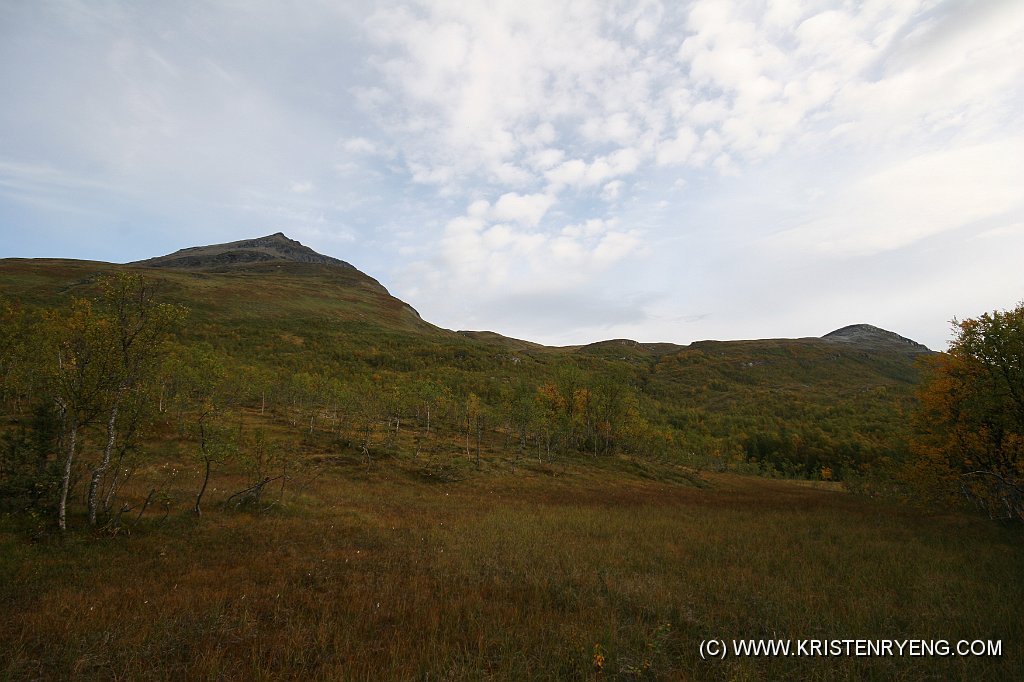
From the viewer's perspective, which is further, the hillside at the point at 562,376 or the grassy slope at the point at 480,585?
the hillside at the point at 562,376

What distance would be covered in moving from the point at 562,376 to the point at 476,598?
4907cm

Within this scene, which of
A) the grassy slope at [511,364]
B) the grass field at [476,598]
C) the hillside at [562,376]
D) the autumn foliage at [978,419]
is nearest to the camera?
the grass field at [476,598]

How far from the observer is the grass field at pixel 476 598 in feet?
22.2

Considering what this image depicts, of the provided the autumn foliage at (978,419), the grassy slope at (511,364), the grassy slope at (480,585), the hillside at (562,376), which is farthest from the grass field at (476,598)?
the grassy slope at (511,364)

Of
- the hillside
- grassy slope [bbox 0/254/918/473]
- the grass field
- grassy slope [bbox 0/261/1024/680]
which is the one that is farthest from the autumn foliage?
grassy slope [bbox 0/254/918/473]

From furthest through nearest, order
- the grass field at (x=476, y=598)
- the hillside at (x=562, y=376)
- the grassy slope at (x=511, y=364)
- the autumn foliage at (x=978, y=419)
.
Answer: the grassy slope at (x=511, y=364) → the hillside at (x=562, y=376) → the autumn foliage at (x=978, y=419) → the grass field at (x=476, y=598)

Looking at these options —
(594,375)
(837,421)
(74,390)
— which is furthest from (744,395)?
(74,390)

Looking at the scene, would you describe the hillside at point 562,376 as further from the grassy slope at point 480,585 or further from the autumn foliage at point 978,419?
the grassy slope at point 480,585

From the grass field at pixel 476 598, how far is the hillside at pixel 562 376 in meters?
28.9

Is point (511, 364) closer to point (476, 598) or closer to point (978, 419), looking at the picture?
point (978, 419)

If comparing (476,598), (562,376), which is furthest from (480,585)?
(562,376)

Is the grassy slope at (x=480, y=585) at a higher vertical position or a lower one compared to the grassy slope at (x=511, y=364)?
lower

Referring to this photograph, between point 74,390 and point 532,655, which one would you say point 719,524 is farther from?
point 74,390

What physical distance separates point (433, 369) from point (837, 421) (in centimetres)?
8683
